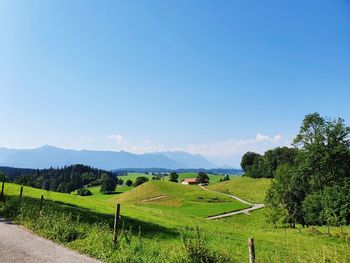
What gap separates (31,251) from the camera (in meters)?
14.4

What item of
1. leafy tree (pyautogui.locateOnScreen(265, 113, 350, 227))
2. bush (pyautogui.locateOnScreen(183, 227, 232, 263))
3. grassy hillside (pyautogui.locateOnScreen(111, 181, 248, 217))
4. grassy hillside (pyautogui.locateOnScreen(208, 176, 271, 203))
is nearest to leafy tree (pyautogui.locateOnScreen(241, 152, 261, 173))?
grassy hillside (pyautogui.locateOnScreen(208, 176, 271, 203))

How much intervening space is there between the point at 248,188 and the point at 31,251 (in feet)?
470

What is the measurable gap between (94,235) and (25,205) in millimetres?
10854

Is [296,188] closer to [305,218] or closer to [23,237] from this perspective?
[305,218]

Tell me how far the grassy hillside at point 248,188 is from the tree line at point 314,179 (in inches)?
2122

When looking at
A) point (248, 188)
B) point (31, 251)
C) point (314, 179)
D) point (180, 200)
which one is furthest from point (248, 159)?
point (31, 251)

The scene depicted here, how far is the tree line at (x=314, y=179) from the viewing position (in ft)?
204

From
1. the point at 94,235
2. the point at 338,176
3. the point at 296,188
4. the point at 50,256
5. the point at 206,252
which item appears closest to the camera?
the point at 206,252

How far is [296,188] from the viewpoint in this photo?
246 ft

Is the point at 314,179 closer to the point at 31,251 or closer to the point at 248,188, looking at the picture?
the point at 31,251

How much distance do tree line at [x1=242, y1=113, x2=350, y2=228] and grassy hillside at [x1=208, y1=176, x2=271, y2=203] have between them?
53.9 m

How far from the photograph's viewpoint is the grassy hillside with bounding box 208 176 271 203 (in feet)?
441

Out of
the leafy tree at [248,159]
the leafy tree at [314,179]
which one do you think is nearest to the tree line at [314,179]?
the leafy tree at [314,179]

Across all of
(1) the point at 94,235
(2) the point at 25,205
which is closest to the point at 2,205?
(2) the point at 25,205
